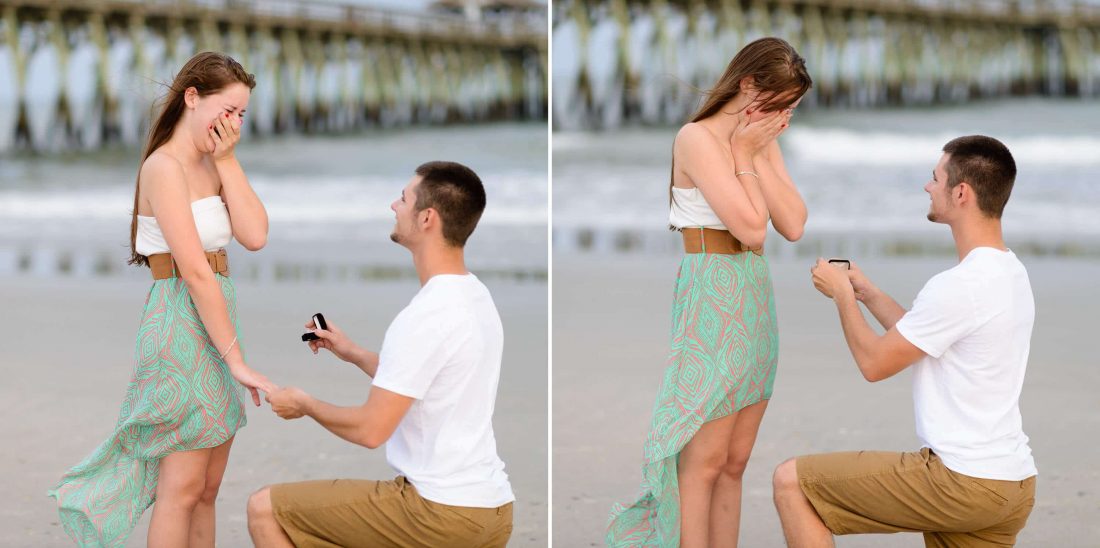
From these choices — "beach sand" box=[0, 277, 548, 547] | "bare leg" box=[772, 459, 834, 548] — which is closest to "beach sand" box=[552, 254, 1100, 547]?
"beach sand" box=[0, 277, 548, 547]

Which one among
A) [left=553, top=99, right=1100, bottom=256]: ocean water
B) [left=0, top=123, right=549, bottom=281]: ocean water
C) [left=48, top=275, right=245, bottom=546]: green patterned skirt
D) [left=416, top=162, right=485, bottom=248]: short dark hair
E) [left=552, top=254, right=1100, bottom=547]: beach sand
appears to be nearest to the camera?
[left=416, top=162, right=485, bottom=248]: short dark hair

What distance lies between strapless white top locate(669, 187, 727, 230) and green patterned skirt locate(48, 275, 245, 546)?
1.08m

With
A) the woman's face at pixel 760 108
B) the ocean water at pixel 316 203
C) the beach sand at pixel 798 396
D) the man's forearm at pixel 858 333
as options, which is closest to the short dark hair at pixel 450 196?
the woman's face at pixel 760 108

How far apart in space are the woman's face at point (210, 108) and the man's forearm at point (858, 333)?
56.8 inches

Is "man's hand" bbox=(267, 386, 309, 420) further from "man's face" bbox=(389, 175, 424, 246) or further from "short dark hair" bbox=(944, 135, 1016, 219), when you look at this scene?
"short dark hair" bbox=(944, 135, 1016, 219)

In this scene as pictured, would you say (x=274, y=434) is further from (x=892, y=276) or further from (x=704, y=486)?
(x=892, y=276)

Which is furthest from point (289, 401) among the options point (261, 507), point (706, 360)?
point (706, 360)

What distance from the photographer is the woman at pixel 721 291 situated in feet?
9.95

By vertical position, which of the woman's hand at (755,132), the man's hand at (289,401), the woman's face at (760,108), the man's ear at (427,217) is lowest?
the man's hand at (289,401)

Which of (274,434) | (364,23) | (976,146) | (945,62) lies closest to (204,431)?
(976,146)

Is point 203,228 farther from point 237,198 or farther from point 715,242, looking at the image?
point 715,242

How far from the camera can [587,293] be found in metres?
9.14

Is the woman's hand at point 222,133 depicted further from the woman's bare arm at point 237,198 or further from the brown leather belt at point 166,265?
the brown leather belt at point 166,265

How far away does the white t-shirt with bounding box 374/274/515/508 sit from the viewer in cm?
257
